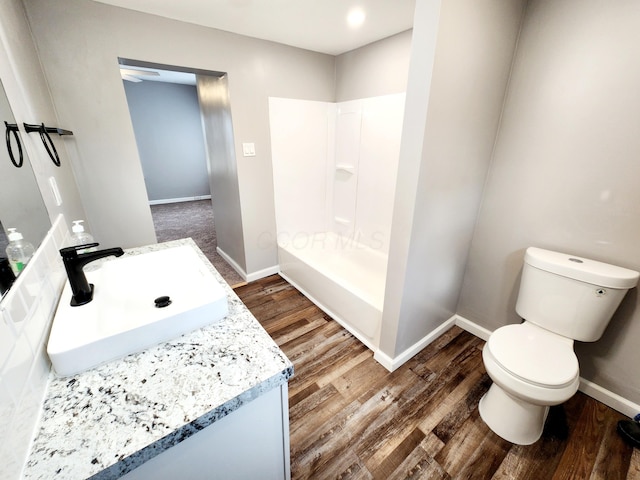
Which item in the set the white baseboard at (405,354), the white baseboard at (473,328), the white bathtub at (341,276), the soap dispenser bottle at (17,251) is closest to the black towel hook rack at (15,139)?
the soap dispenser bottle at (17,251)

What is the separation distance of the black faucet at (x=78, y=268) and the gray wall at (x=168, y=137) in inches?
213

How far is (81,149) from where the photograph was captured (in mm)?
A: 1692

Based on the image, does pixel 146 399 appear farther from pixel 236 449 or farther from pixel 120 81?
pixel 120 81

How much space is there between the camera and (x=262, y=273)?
2.87 m

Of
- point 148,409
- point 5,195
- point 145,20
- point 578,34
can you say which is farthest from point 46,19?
point 578,34

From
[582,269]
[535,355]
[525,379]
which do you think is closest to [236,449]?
[525,379]

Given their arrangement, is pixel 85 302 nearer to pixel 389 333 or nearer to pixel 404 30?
pixel 389 333

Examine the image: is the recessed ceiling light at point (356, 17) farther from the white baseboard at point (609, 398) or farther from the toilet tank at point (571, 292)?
the white baseboard at point (609, 398)

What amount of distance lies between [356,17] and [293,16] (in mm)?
415

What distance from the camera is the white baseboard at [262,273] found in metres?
2.79

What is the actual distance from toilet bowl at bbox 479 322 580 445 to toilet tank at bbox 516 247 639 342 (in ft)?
0.28

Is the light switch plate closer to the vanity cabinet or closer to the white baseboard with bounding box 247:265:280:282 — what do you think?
the white baseboard with bounding box 247:265:280:282

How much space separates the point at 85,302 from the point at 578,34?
7.78 feet

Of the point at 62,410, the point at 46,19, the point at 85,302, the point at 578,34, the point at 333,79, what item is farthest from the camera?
the point at 333,79
